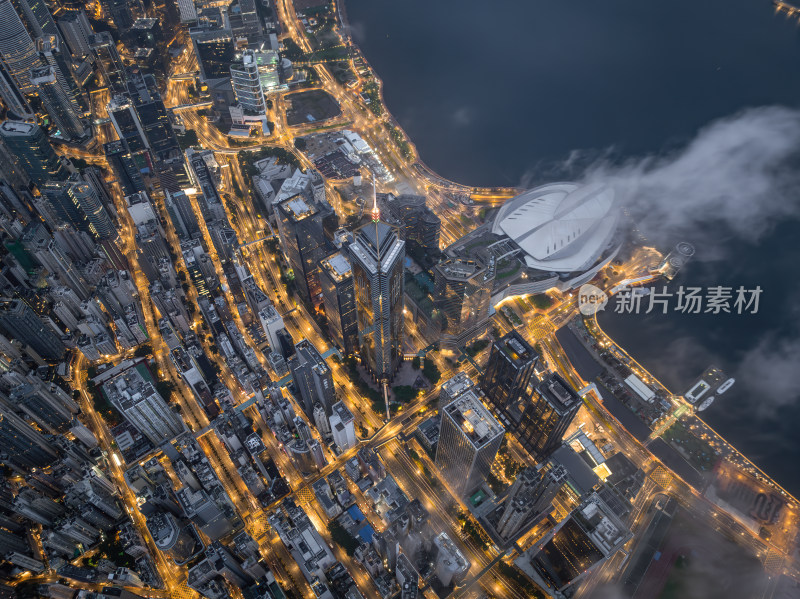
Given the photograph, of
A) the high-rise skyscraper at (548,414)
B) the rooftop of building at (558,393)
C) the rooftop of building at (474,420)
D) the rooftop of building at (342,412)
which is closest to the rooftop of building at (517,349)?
the high-rise skyscraper at (548,414)

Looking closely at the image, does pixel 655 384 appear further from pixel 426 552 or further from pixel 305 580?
pixel 305 580

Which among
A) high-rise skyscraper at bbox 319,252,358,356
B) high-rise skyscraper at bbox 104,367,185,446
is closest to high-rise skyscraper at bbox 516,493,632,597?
high-rise skyscraper at bbox 319,252,358,356

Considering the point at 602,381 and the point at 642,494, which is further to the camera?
the point at 602,381

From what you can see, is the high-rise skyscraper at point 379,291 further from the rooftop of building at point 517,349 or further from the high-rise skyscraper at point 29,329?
the high-rise skyscraper at point 29,329

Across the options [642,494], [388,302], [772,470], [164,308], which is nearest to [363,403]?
[388,302]

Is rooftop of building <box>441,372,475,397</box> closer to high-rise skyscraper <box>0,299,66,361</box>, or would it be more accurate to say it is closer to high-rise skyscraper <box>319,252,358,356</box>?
high-rise skyscraper <box>319,252,358,356</box>

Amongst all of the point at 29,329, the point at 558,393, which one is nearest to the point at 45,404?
the point at 29,329
